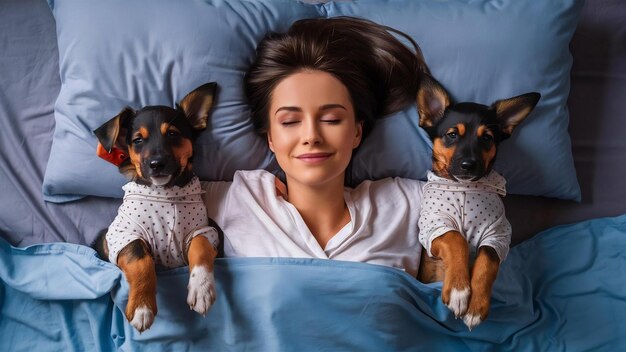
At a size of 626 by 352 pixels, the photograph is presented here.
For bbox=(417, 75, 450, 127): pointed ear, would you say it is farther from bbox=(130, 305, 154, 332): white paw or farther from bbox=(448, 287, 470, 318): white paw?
bbox=(130, 305, 154, 332): white paw

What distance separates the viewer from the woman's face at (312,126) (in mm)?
1549

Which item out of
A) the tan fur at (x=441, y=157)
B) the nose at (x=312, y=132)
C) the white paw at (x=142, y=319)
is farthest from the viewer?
the tan fur at (x=441, y=157)

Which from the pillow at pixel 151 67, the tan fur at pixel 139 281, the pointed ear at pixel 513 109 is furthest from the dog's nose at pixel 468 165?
the tan fur at pixel 139 281

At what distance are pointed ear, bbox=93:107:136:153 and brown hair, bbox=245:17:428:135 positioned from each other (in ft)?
1.16

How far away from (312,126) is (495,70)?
23.9 inches

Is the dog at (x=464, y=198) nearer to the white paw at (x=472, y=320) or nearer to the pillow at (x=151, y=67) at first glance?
the white paw at (x=472, y=320)

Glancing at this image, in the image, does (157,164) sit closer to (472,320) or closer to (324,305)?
(324,305)

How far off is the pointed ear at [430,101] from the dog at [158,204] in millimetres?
615

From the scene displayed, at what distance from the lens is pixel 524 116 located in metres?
1.69

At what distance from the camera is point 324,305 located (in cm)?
150

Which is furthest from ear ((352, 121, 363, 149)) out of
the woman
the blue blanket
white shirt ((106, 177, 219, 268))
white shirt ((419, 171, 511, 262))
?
white shirt ((106, 177, 219, 268))

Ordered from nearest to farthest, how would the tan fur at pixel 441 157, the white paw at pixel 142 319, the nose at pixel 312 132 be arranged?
the white paw at pixel 142 319 → the nose at pixel 312 132 → the tan fur at pixel 441 157

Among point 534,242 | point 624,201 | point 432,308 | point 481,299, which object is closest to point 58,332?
point 432,308

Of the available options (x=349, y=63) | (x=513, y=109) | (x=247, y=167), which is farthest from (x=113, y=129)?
(x=513, y=109)
